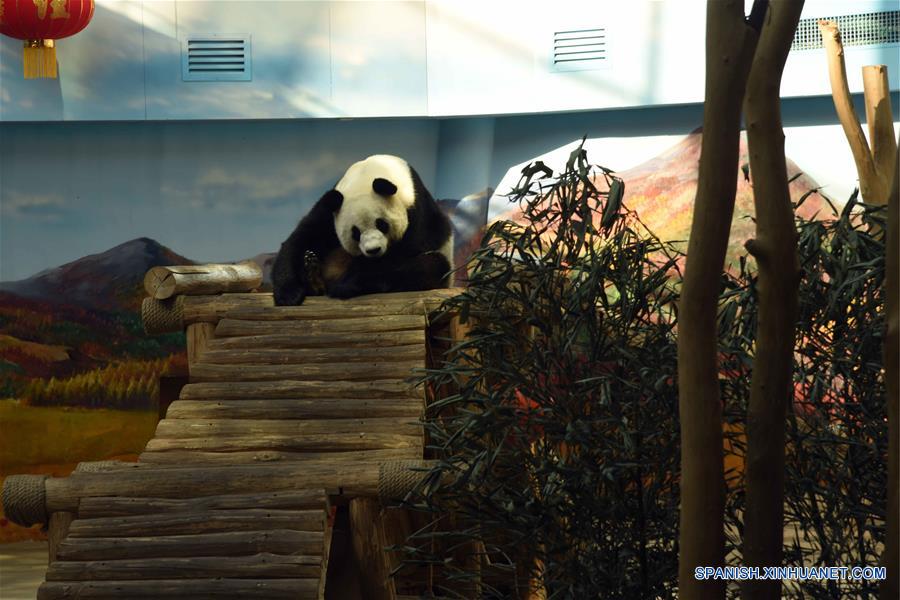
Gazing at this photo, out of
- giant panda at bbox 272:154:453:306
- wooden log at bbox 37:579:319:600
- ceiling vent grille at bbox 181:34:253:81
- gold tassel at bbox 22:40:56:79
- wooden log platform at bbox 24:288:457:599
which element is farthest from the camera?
Answer: ceiling vent grille at bbox 181:34:253:81

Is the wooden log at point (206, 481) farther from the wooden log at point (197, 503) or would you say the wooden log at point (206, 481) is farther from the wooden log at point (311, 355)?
the wooden log at point (311, 355)

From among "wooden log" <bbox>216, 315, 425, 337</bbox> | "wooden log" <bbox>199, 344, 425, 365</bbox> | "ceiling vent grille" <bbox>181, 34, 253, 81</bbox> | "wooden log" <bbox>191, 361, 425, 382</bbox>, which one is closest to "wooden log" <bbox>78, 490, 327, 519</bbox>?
"wooden log" <bbox>191, 361, 425, 382</bbox>

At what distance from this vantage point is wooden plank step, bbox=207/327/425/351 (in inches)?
187

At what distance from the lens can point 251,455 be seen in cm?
426

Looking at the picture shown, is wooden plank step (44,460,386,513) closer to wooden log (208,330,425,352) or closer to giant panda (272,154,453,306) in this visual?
wooden log (208,330,425,352)

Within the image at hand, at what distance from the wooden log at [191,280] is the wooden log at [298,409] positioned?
1027mm

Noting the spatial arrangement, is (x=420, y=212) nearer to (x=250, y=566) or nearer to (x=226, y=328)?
(x=226, y=328)

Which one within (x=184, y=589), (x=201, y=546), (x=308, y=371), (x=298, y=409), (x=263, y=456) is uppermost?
(x=308, y=371)

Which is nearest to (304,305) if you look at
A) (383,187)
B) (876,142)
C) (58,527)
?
(383,187)

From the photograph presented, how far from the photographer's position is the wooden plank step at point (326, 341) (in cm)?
475

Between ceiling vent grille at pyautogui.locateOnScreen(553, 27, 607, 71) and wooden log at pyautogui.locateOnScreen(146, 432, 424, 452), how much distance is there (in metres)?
3.90

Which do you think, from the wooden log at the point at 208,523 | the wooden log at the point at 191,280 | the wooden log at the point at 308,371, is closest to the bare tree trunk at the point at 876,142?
the wooden log at the point at 308,371

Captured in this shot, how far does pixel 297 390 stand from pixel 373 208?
4.03ft

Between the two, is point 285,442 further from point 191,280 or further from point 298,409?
point 191,280
